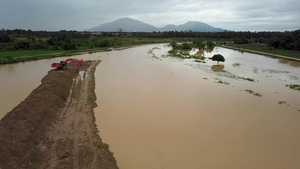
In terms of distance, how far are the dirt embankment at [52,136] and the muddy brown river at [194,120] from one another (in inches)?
28.1

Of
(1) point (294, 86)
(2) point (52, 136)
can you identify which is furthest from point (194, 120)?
(1) point (294, 86)

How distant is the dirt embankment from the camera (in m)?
6.96

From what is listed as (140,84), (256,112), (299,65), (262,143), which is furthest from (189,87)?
(299,65)

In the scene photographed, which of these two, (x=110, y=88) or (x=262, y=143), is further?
(x=110, y=88)

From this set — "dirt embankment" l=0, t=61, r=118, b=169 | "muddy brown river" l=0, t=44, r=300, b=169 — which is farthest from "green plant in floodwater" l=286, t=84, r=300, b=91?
"dirt embankment" l=0, t=61, r=118, b=169

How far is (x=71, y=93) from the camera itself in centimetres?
1522

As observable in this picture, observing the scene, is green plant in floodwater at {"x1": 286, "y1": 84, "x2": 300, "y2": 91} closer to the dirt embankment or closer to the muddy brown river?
the muddy brown river

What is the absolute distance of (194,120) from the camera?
1124 centimetres

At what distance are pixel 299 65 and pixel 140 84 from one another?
26.4 metres

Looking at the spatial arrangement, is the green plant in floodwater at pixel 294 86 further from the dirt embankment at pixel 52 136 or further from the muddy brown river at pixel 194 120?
the dirt embankment at pixel 52 136

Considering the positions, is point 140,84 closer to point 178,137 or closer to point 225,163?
point 178,137

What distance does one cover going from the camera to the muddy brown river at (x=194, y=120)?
8023 millimetres

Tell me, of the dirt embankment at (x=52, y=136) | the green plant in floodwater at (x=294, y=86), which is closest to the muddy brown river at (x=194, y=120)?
the green plant in floodwater at (x=294, y=86)

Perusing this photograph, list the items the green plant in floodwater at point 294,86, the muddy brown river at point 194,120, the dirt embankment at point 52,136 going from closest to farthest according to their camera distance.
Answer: the dirt embankment at point 52,136, the muddy brown river at point 194,120, the green plant in floodwater at point 294,86
